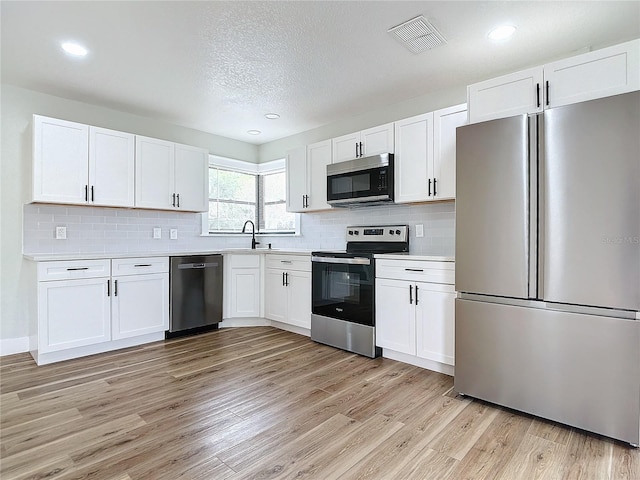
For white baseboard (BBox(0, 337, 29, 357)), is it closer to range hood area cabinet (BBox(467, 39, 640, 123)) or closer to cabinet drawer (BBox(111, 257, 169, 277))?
cabinet drawer (BBox(111, 257, 169, 277))

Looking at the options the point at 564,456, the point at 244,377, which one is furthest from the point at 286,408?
the point at 564,456

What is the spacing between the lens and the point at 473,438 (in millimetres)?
1903

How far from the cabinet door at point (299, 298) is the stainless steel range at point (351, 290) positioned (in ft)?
0.41

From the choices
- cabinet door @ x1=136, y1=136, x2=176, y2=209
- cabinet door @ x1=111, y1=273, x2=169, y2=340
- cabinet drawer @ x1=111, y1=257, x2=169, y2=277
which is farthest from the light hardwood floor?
cabinet door @ x1=136, y1=136, x2=176, y2=209

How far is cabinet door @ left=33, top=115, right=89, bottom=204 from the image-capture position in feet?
10.2

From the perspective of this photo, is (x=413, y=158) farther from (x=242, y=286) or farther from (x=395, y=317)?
(x=242, y=286)

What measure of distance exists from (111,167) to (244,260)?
1.68 m

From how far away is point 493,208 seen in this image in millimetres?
2240

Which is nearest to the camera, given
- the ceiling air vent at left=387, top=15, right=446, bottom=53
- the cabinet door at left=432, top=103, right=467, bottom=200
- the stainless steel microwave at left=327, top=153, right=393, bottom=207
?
the ceiling air vent at left=387, top=15, right=446, bottom=53

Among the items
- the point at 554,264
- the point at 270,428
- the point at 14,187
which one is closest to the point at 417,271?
the point at 554,264

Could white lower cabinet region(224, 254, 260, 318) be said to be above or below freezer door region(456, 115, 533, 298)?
below

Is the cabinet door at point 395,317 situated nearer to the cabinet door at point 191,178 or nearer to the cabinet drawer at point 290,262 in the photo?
the cabinet drawer at point 290,262

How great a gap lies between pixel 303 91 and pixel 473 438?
3.05 m

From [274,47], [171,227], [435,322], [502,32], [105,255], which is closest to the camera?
[502,32]
